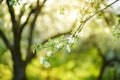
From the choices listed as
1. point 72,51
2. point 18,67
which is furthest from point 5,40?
point 72,51

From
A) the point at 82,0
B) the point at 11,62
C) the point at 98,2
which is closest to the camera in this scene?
the point at 98,2

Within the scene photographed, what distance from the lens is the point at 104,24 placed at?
6.36 meters

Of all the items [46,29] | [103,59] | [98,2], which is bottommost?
[98,2]

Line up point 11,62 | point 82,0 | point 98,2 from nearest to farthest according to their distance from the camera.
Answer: point 98,2 → point 82,0 → point 11,62

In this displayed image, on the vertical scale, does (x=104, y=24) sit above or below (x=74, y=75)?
above

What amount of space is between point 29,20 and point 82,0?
1007 mm

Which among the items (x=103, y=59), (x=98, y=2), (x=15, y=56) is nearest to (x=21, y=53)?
(x=15, y=56)

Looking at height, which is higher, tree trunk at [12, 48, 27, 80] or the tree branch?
the tree branch

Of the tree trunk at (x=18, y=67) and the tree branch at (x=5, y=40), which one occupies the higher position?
the tree branch at (x=5, y=40)

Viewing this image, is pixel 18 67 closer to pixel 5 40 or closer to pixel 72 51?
pixel 5 40

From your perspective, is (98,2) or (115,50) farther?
(115,50)

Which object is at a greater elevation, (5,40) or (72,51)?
(5,40)

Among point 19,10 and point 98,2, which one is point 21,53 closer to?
point 19,10

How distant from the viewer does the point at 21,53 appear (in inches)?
248
